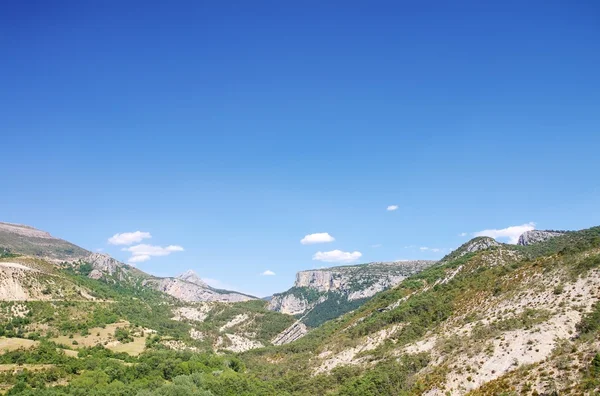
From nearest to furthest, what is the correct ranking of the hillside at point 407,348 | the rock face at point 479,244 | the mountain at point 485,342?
the mountain at point 485,342 < the hillside at point 407,348 < the rock face at point 479,244

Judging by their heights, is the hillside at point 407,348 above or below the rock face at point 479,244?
below

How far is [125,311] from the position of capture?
176375mm

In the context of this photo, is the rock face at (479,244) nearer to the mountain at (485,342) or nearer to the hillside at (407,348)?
the hillside at (407,348)

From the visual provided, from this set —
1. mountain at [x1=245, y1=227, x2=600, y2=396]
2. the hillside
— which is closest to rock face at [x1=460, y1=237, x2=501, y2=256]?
the hillside

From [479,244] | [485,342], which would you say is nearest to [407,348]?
[485,342]

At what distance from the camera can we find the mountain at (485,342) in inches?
1693

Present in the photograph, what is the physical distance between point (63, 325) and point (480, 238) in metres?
161

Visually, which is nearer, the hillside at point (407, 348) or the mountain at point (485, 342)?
the mountain at point (485, 342)

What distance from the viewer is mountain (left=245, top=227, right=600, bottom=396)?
4300 centimetres

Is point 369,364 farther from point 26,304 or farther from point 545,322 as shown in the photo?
point 26,304

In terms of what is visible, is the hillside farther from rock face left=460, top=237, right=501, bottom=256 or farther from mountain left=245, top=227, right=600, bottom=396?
rock face left=460, top=237, right=501, bottom=256

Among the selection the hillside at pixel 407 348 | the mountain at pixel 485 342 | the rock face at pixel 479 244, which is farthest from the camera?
the rock face at pixel 479 244

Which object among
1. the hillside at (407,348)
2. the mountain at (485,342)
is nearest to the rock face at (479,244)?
the hillside at (407,348)

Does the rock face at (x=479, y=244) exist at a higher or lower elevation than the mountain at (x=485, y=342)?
higher
